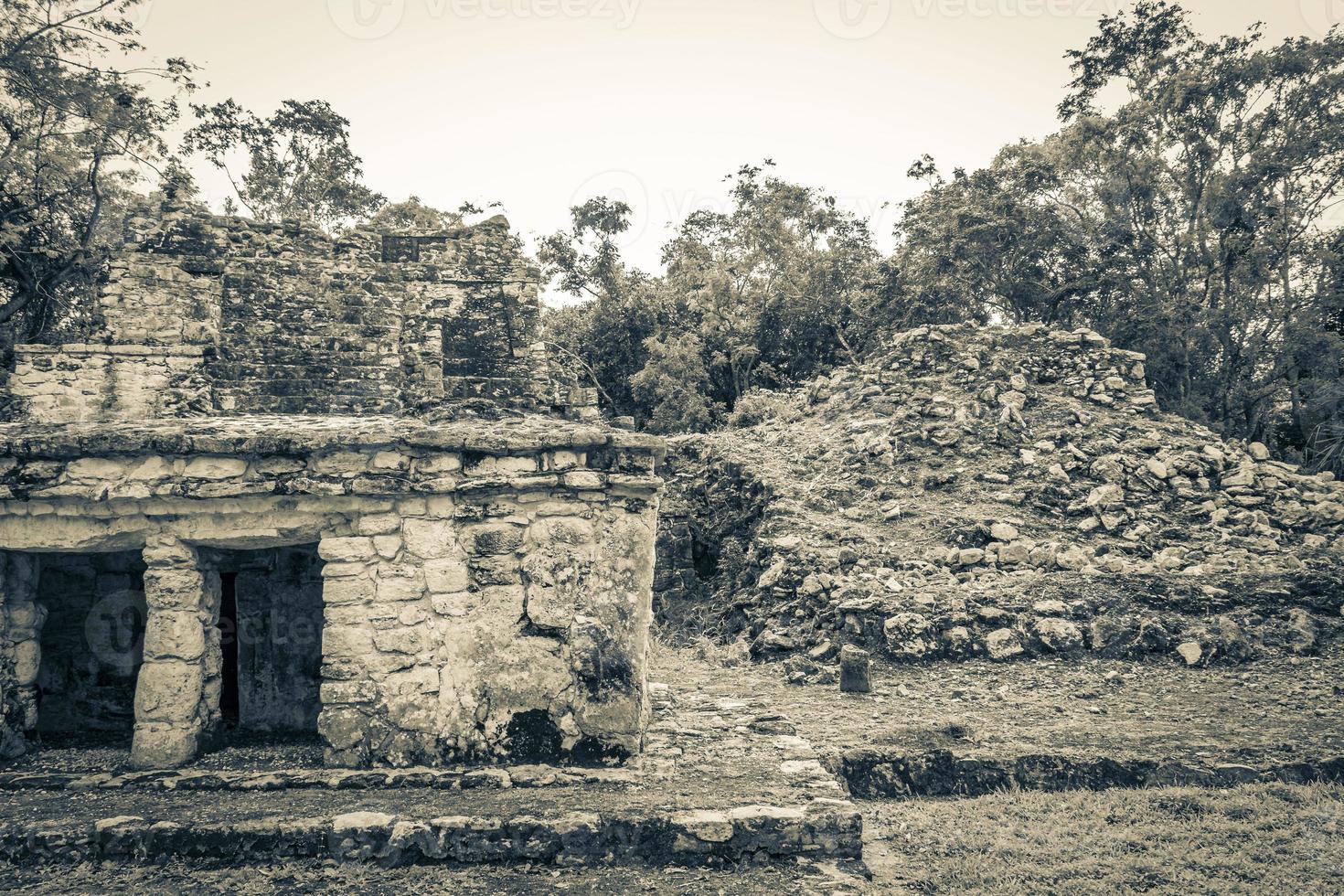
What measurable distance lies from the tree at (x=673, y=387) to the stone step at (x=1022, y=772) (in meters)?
11.9

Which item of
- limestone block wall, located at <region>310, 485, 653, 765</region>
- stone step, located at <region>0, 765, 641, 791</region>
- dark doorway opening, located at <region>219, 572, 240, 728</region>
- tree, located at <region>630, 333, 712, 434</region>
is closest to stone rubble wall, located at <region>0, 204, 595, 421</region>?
dark doorway opening, located at <region>219, 572, 240, 728</region>

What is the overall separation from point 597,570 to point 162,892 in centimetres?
249

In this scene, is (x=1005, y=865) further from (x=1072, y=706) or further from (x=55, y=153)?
(x=55, y=153)

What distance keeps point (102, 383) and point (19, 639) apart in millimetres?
4073

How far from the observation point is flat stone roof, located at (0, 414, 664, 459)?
168 inches

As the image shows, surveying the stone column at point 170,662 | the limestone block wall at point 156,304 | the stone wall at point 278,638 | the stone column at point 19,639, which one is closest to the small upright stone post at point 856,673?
the stone wall at point 278,638

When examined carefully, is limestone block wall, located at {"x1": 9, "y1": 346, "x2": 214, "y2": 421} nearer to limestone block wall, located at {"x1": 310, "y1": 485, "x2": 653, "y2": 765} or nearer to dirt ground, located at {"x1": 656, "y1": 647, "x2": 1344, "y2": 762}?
limestone block wall, located at {"x1": 310, "y1": 485, "x2": 653, "y2": 765}

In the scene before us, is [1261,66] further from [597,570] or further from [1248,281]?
[597,570]

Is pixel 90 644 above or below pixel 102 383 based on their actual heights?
below

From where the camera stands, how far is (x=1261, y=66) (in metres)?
15.1

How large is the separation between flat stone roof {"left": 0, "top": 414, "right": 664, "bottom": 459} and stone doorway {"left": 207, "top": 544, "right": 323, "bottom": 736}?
3.63 ft

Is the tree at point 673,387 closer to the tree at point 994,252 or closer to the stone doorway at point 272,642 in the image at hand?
the tree at point 994,252

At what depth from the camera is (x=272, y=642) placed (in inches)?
205

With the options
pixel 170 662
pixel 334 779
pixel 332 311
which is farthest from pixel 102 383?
pixel 334 779
